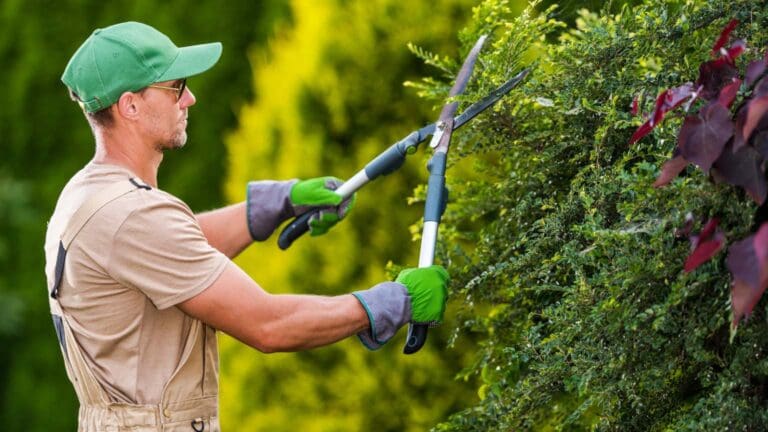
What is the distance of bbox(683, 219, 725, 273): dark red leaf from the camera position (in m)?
1.84

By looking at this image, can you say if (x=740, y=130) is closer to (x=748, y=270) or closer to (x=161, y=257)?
(x=748, y=270)

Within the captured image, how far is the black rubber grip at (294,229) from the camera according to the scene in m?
3.36

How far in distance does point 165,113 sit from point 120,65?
0.18 metres

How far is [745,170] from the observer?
1.82 m

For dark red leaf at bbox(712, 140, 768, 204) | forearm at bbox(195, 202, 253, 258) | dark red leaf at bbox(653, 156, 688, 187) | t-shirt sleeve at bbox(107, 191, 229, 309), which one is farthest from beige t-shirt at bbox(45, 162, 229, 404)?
dark red leaf at bbox(712, 140, 768, 204)

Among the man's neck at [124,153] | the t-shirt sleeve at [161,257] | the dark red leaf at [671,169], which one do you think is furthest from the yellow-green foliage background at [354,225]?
the dark red leaf at [671,169]

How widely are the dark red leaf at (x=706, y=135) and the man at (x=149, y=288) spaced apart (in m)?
0.94

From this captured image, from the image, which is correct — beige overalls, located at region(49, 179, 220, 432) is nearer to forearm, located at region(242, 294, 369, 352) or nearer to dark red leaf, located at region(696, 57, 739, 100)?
forearm, located at region(242, 294, 369, 352)

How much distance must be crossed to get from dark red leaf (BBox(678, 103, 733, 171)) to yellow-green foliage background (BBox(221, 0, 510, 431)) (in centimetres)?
195

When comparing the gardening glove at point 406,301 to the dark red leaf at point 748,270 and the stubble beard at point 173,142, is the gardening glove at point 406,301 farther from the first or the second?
the dark red leaf at point 748,270

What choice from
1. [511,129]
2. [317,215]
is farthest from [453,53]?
[511,129]

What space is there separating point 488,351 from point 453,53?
4.41 ft

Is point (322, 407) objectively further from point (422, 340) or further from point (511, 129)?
point (511, 129)

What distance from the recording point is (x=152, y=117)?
9.53ft
